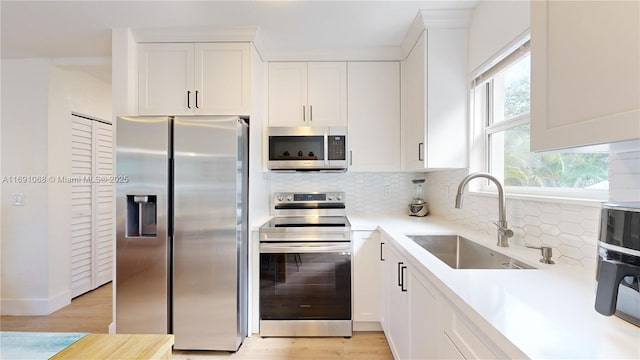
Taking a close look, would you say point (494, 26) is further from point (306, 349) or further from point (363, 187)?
point (306, 349)

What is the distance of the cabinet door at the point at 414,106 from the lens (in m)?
2.11

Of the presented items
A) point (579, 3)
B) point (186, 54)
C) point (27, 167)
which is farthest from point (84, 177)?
point (579, 3)

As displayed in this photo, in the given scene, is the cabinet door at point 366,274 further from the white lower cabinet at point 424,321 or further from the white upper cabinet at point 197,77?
the white upper cabinet at point 197,77

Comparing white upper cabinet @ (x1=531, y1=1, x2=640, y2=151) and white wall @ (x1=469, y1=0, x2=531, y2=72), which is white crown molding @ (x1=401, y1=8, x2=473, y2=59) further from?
white upper cabinet @ (x1=531, y1=1, x2=640, y2=151)

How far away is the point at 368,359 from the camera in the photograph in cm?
197

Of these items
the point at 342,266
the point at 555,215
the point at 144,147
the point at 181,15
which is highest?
the point at 181,15

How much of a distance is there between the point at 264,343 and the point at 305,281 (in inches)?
21.9

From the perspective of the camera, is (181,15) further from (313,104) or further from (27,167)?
(27,167)

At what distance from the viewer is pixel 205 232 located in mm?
2014

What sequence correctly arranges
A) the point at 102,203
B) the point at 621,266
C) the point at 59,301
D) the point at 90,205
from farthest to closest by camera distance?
the point at 102,203 < the point at 90,205 < the point at 59,301 < the point at 621,266

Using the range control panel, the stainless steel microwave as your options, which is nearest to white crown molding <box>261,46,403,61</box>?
the stainless steel microwave

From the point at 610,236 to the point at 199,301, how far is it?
2.18m

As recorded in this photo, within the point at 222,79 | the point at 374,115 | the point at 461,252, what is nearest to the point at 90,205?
the point at 222,79

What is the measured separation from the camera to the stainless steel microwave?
249 centimetres
